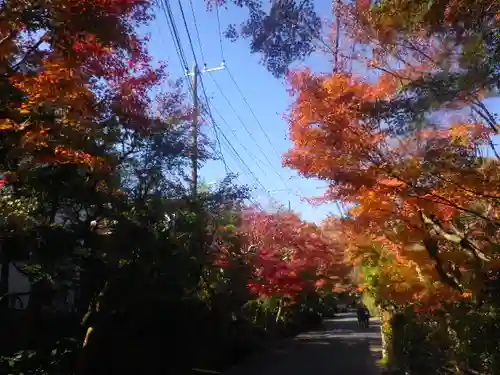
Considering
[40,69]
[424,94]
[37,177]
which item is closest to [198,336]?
[37,177]

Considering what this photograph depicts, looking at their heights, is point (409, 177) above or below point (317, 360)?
above

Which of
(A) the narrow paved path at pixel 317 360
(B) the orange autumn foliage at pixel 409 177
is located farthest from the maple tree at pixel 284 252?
(B) the orange autumn foliage at pixel 409 177

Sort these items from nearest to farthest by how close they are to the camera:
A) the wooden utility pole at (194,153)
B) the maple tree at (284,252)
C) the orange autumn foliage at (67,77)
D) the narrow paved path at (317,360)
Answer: the orange autumn foliage at (67,77)
the wooden utility pole at (194,153)
the narrow paved path at (317,360)
the maple tree at (284,252)

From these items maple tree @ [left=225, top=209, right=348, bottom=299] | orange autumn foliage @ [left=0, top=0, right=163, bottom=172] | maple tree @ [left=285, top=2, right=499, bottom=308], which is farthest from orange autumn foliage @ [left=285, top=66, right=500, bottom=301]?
maple tree @ [left=225, top=209, right=348, bottom=299]

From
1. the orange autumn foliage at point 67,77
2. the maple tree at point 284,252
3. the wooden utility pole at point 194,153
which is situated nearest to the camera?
the orange autumn foliage at point 67,77

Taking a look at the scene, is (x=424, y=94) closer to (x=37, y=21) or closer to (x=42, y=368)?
(x=37, y=21)

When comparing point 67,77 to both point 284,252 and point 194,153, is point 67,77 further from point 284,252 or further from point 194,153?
point 284,252

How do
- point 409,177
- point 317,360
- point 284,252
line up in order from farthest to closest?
point 284,252 → point 317,360 → point 409,177

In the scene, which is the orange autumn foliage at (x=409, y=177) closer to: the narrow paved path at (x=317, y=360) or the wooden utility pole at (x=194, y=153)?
the wooden utility pole at (x=194, y=153)

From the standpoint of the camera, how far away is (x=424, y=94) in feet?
21.9

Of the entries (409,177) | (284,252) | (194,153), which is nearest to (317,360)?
(284,252)

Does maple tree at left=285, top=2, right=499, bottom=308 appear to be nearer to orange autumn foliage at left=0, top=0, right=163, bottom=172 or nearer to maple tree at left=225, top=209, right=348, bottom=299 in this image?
orange autumn foliage at left=0, top=0, right=163, bottom=172

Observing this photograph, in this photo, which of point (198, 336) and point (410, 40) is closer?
point (410, 40)

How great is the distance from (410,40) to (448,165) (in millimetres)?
1839
